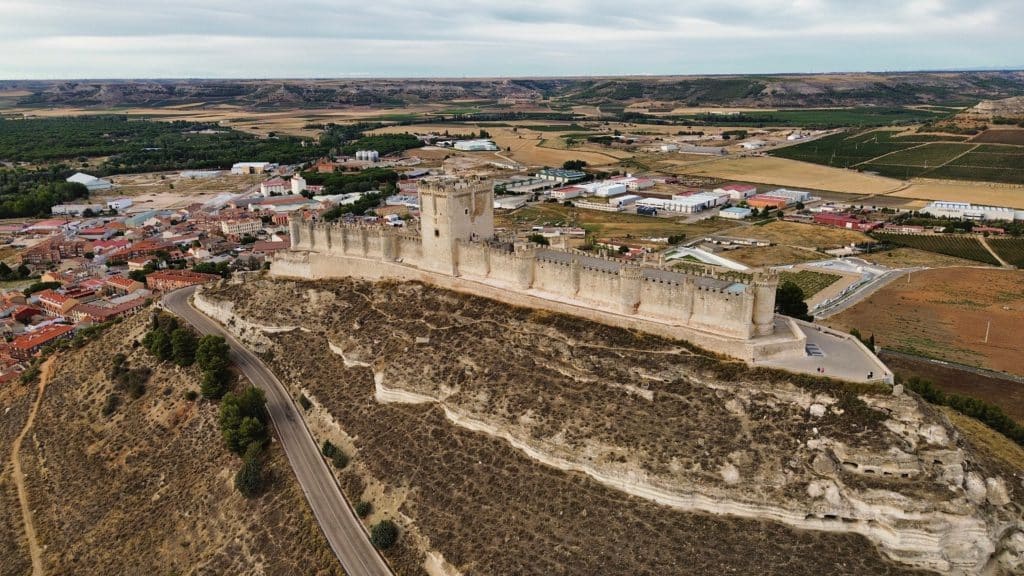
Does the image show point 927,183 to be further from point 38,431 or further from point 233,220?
point 38,431

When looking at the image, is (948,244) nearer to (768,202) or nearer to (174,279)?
(768,202)

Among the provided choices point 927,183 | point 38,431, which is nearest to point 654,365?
point 38,431

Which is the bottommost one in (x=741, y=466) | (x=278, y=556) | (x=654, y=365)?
(x=278, y=556)

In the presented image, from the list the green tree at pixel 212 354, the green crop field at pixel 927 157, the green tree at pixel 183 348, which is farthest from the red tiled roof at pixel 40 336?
the green crop field at pixel 927 157

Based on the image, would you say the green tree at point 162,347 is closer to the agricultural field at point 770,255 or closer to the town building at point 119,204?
the agricultural field at point 770,255

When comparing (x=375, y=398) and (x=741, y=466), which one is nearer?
(x=741, y=466)

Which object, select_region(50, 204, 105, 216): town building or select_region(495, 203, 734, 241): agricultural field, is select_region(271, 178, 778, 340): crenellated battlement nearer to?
select_region(495, 203, 734, 241): agricultural field
